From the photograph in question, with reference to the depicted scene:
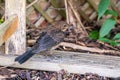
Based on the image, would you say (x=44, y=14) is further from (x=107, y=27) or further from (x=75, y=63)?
(x=75, y=63)

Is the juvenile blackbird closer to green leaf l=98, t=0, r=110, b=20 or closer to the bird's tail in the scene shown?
the bird's tail

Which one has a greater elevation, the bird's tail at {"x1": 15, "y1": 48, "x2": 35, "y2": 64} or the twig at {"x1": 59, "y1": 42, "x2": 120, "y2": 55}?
the twig at {"x1": 59, "y1": 42, "x2": 120, "y2": 55}


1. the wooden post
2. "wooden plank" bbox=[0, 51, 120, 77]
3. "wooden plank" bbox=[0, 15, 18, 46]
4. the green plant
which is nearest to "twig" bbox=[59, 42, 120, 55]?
the green plant

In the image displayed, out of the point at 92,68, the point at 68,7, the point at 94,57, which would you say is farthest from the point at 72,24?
the point at 92,68

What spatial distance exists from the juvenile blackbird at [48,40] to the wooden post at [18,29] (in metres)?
0.15

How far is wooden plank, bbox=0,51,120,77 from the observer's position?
3.45 m

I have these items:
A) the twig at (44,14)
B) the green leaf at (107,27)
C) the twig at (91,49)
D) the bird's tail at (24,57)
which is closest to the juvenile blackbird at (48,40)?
the bird's tail at (24,57)

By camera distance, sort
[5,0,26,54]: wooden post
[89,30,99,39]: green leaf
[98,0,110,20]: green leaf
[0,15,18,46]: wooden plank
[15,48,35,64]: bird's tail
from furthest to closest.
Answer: [89,30,99,39]: green leaf, [98,0,110,20]: green leaf, [5,0,26,54]: wooden post, [15,48,35,64]: bird's tail, [0,15,18,46]: wooden plank

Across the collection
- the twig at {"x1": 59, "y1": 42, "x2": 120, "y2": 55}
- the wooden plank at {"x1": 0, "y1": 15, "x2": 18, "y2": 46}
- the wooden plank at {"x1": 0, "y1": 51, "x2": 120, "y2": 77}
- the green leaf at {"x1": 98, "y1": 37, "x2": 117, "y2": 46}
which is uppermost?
the wooden plank at {"x1": 0, "y1": 15, "x2": 18, "y2": 46}

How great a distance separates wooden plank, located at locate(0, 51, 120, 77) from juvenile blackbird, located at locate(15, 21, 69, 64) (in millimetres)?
97

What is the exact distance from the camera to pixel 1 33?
11.0 feet

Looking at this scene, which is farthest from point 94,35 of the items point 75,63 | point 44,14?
point 75,63

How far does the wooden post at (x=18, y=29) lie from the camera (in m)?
3.60

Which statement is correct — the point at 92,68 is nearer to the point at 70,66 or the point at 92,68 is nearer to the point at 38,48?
the point at 70,66
